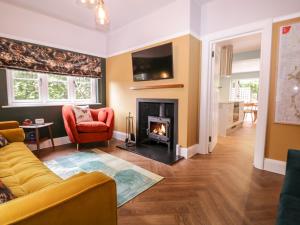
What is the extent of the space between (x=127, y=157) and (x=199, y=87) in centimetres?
178

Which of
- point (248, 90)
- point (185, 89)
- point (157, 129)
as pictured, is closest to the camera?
point (185, 89)

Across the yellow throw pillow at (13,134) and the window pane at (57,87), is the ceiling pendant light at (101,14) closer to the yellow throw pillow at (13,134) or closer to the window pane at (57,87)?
the yellow throw pillow at (13,134)

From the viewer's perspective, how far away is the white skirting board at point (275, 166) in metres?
2.25

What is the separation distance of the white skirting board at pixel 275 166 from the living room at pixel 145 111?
12 mm

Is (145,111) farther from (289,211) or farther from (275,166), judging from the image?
(289,211)

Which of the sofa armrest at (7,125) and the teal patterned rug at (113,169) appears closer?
the teal patterned rug at (113,169)

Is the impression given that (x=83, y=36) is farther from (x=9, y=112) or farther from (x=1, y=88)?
(x=9, y=112)

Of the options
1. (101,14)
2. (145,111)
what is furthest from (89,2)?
(145,111)

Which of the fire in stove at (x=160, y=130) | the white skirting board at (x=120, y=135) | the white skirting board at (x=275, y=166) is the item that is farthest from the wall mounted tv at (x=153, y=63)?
the white skirting board at (x=275, y=166)

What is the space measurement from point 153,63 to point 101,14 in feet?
5.31

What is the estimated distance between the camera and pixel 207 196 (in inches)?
70.1

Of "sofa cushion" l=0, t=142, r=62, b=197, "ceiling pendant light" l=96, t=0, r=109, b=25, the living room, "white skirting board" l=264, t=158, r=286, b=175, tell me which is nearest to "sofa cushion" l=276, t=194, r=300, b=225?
the living room

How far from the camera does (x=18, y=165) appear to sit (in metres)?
1.50

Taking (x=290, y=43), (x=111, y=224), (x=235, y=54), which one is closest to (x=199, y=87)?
(x=290, y=43)
